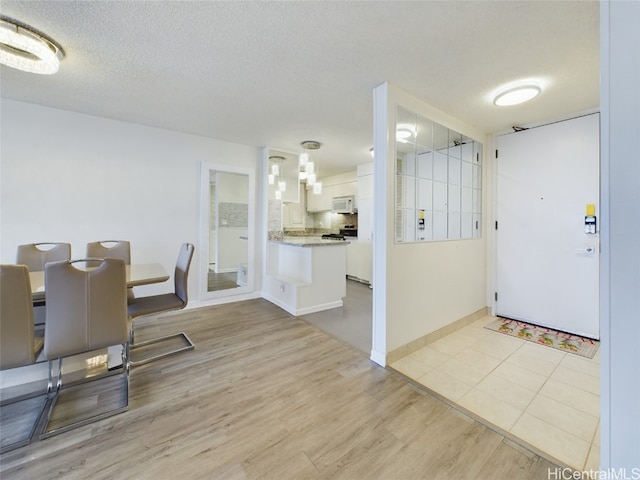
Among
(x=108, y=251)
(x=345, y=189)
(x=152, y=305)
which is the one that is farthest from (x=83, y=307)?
(x=345, y=189)

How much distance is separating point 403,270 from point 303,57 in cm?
194

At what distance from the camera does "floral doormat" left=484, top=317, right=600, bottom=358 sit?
254cm

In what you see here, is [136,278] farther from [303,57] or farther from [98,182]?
[303,57]

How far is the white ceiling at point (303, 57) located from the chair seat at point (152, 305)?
6.56 feet

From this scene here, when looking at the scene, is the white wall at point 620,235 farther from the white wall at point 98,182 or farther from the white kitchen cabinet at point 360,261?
the white kitchen cabinet at point 360,261

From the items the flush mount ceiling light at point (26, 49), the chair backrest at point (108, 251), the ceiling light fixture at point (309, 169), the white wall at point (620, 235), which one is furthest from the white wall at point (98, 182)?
the white wall at point (620, 235)

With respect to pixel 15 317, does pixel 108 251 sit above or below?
above

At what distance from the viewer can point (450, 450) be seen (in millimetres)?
1403

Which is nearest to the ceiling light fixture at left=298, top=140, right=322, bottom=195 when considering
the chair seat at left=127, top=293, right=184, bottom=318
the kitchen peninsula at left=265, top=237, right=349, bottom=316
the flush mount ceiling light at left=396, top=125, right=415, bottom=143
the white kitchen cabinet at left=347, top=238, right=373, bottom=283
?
the kitchen peninsula at left=265, top=237, right=349, bottom=316

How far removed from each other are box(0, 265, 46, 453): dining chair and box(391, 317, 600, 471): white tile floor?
251 centimetres

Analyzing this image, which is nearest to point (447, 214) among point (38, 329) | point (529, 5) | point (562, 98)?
point (562, 98)

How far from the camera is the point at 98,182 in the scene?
309 centimetres

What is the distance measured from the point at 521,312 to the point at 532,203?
136cm

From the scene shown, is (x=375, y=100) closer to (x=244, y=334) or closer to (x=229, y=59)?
(x=229, y=59)
